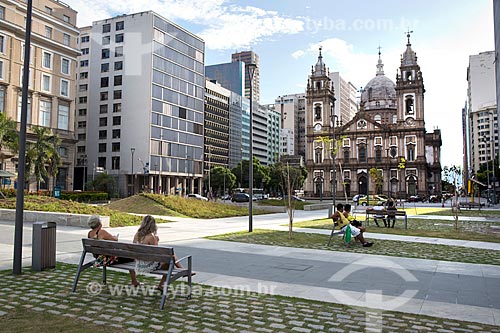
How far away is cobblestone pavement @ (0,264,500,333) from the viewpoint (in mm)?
5289

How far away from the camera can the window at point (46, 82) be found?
5956 centimetres

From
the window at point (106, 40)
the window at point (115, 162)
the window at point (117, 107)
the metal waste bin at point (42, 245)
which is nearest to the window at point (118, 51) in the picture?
the window at point (106, 40)

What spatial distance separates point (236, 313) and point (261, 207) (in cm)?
2994

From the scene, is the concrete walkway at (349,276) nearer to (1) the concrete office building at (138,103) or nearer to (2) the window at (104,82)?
(1) the concrete office building at (138,103)

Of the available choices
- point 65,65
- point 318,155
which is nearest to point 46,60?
point 65,65

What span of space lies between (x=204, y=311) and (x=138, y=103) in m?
74.3

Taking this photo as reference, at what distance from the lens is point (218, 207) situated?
2919cm

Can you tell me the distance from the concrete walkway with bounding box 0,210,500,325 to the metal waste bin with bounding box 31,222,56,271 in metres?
0.94

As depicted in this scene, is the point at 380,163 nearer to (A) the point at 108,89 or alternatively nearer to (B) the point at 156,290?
(A) the point at 108,89

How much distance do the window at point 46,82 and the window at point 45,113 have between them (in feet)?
5.92

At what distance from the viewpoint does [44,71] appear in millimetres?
59531

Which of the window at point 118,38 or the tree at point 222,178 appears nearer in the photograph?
the window at point 118,38

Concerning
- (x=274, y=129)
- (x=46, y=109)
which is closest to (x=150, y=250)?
(x=46, y=109)

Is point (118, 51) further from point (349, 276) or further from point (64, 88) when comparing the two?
point (349, 276)
